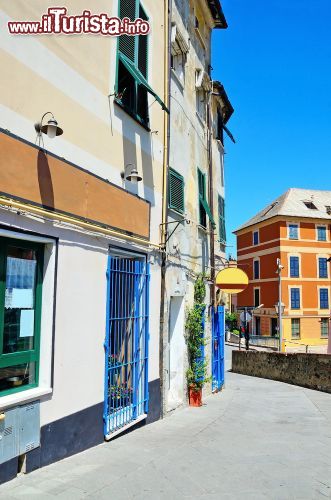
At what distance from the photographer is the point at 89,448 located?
627 cm

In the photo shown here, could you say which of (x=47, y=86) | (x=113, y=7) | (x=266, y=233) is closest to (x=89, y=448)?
(x=47, y=86)

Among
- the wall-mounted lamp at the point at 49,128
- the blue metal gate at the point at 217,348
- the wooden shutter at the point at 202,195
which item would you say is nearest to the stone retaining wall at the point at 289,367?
the blue metal gate at the point at 217,348

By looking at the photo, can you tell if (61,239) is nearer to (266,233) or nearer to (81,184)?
(81,184)

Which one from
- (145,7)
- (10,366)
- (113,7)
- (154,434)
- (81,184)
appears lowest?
(154,434)

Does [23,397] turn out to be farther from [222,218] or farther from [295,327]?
[295,327]

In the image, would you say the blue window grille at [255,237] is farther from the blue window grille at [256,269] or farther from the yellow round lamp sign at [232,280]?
the yellow round lamp sign at [232,280]

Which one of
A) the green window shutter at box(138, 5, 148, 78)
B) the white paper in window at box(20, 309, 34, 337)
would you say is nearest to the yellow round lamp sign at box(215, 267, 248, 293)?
the green window shutter at box(138, 5, 148, 78)

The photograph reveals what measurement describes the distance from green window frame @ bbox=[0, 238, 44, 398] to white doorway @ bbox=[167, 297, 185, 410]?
16.3 ft

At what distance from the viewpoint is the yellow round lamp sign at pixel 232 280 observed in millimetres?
12531

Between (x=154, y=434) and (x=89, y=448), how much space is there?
1.63 meters

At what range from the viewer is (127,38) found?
785 centimetres

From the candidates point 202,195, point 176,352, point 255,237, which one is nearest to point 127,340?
point 176,352

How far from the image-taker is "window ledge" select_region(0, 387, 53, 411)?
486cm

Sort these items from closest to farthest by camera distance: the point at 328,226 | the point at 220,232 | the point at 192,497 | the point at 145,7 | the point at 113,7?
1. the point at 192,497
2. the point at 113,7
3. the point at 145,7
4. the point at 220,232
5. the point at 328,226
